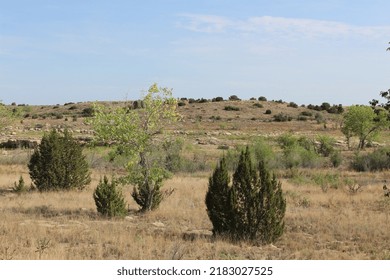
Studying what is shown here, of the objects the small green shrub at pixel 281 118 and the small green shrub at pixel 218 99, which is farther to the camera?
the small green shrub at pixel 218 99

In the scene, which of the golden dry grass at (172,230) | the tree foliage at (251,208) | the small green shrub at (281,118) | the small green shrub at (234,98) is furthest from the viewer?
the small green shrub at (234,98)

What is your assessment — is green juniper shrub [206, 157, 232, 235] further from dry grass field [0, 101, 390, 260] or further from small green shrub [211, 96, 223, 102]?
small green shrub [211, 96, 223, 102]

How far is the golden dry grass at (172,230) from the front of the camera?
1041cm

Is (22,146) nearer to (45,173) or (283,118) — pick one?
(45,173)

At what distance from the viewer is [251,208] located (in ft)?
40.4

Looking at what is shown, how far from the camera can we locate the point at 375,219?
15.1 metres

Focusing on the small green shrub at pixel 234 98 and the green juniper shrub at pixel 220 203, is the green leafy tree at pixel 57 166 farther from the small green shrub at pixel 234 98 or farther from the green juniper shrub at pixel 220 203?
the small green shrub at pixel 234 98

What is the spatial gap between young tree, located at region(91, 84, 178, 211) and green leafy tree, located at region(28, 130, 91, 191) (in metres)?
5.35

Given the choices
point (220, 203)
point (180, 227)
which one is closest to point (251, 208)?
point (220, 203)

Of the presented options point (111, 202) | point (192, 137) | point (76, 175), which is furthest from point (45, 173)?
point (192, 137)

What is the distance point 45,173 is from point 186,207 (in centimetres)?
740

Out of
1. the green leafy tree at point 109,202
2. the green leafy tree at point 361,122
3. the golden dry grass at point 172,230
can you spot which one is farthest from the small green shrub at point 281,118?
the green leafy tree at point 109,202

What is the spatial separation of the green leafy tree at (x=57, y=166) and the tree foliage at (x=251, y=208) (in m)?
10.5

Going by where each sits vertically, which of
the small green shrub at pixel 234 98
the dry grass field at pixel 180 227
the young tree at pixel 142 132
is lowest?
the dry grass field at pixel 180 227
